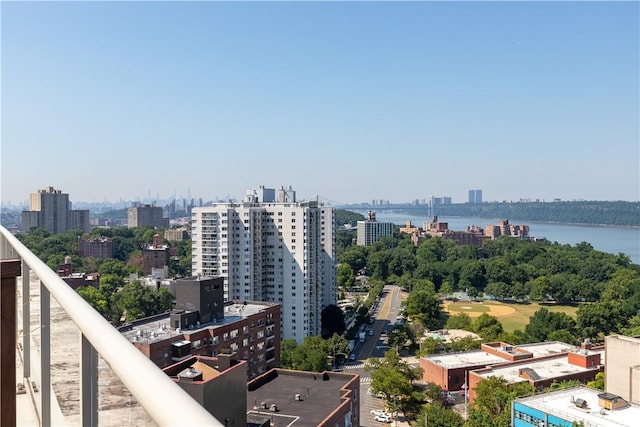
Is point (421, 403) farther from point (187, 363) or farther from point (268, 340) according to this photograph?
point (187, 363)

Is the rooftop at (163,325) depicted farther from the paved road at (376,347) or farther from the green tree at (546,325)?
the green tree at (546,325)

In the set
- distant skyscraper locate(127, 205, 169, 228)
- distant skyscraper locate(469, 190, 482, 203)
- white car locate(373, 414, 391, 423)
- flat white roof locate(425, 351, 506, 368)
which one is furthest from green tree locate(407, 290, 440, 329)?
distant skyscraper locate(469, 190, 482, 203)

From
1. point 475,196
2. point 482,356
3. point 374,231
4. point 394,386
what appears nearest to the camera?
point 394,386

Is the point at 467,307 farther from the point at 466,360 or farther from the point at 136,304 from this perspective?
the point at 136,304

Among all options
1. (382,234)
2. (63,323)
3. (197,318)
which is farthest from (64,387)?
(382,234)

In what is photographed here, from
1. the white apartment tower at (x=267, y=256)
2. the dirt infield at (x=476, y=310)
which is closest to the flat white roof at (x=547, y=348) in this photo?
the white apartment tower at (x=267, y=256)

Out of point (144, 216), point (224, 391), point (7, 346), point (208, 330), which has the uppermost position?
point (7, 346)

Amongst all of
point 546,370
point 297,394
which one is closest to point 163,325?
point 297,394
